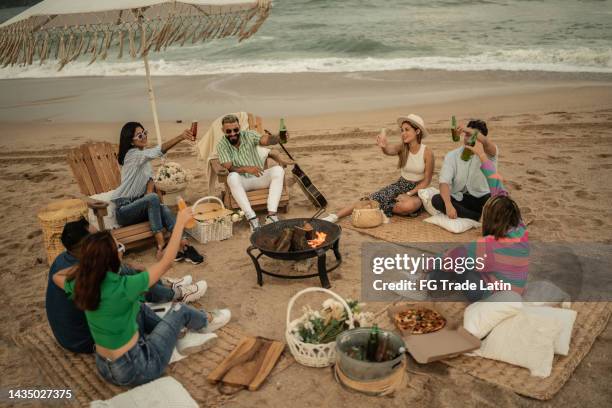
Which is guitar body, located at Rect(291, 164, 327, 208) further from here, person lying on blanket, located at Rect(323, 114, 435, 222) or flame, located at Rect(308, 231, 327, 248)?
flame, located at Rect(308, 231, 327, 248)

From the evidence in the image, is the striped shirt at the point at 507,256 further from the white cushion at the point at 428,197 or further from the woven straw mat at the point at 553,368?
the white cushion at the point at 428,197

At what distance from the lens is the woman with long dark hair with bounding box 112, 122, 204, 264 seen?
219 inches

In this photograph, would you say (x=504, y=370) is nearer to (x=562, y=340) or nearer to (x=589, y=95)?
(x=562, y=340)

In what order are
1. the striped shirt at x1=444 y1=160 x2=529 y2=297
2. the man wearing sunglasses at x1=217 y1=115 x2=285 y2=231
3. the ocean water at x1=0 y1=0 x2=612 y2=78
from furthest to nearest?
the ocean water at x1=0 y1=0 x2=612 y2=78 → the man wearing sunglasses at x1=217 y1=115 x2=285 y2=231 → the striped shirt at x1=444 y1=160 x2=529 y2=297

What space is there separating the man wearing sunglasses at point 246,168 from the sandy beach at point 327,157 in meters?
0.47

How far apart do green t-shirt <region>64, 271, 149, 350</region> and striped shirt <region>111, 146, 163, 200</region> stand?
2451 millimetres

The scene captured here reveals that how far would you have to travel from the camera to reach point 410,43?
20.1 meters

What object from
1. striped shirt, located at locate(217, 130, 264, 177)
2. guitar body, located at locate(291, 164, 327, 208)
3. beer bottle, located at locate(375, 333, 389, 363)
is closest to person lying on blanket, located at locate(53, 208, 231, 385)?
beer bottle, located at locate(375, 333, 389, 363)

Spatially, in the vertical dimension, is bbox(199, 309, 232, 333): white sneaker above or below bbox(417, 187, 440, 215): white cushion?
below

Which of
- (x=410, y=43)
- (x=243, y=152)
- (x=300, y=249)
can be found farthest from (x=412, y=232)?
(x=410, y=43)

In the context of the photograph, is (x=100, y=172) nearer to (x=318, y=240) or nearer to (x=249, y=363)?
(x=318, y=240)

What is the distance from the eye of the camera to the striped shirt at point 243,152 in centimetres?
643

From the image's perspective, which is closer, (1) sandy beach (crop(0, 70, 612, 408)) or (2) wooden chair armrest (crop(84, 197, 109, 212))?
(1) sandy beach (crop(0, 70, 612, 408))

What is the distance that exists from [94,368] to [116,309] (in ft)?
2.95
